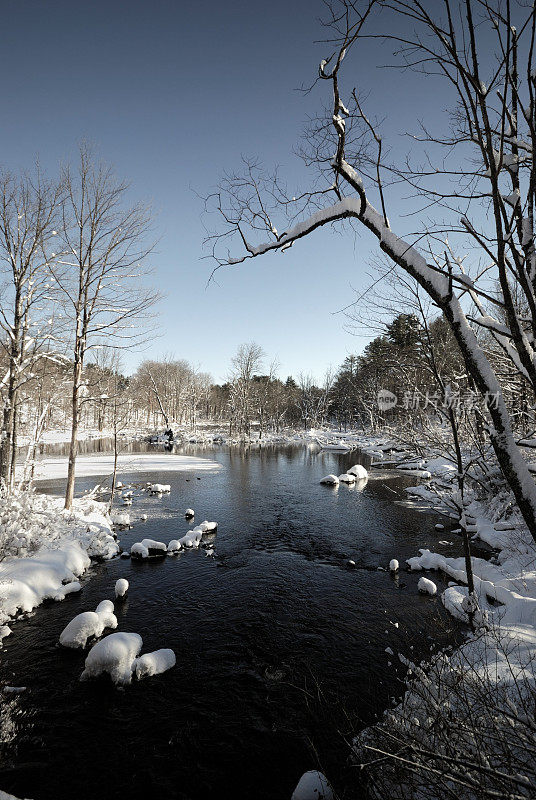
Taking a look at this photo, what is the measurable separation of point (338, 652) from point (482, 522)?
9.21 metres

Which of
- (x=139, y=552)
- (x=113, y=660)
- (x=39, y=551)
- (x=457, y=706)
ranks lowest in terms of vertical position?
(x=139, y=552)

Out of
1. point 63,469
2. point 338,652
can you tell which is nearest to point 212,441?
point 63,469

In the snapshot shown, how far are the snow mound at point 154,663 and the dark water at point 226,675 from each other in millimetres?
149

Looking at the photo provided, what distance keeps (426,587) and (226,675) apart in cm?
511

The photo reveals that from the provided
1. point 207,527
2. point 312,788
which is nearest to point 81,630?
point 312,788

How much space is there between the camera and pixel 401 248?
124 inches

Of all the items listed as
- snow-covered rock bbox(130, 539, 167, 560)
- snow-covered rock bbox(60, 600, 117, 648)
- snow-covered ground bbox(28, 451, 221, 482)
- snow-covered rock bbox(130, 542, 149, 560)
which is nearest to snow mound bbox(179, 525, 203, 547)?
snow-covered rock bbox(130, 539, 167, 560)

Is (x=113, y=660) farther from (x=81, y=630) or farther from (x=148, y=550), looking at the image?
(x=148, y=550)

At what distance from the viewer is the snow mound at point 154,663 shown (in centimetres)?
561

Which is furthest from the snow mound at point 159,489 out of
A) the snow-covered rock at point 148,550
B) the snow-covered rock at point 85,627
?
the snow-covered rock at point 85,627

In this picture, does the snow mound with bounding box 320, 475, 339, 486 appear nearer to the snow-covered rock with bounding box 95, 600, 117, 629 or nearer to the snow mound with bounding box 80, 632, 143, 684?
the snow-covered rock with bounding box 95, 600, 117, 629

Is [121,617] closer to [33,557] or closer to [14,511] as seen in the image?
[33,557]

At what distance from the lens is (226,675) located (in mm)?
5684

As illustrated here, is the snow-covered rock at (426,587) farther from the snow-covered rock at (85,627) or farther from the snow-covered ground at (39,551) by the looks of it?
the snow-covered ground at (39,551)
